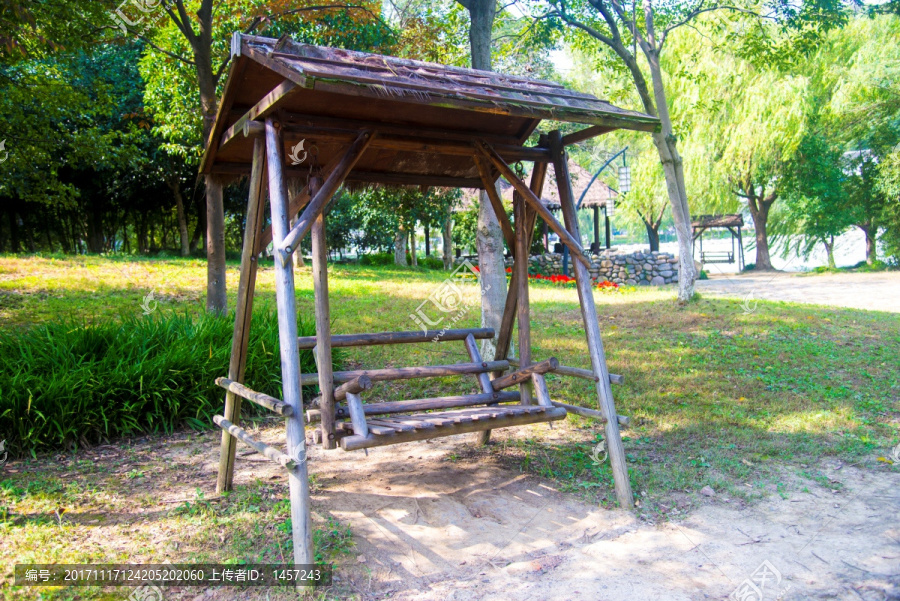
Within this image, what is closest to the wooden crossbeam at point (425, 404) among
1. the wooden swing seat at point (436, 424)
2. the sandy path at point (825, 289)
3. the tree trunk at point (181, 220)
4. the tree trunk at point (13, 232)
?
the wooden swing seat at point (436, 424)

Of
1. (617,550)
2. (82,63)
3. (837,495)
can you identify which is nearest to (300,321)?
(617,550)

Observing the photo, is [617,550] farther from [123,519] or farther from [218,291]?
[218,291]

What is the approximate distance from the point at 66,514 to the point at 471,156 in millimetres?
3486

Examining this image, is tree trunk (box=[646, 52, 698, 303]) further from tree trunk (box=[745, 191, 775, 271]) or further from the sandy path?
tree trunk (box=[745, 191, 775, 271])

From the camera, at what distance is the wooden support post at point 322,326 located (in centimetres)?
376

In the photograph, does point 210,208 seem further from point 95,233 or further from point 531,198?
point 95,233

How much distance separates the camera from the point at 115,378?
5086 mm

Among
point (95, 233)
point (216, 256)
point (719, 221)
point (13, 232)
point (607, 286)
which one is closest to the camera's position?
point (216, 256)

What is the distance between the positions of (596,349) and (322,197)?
6.51 feet

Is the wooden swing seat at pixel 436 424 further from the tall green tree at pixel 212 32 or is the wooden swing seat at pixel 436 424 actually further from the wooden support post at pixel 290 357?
the tall green tree at pixel 212 32

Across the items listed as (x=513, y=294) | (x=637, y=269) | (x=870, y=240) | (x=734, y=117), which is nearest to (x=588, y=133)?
(x=513, y=294)

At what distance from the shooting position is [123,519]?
12.1 ft

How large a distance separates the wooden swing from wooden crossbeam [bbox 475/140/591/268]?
11 millimetres

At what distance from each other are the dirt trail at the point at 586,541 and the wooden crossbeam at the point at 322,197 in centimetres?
163
